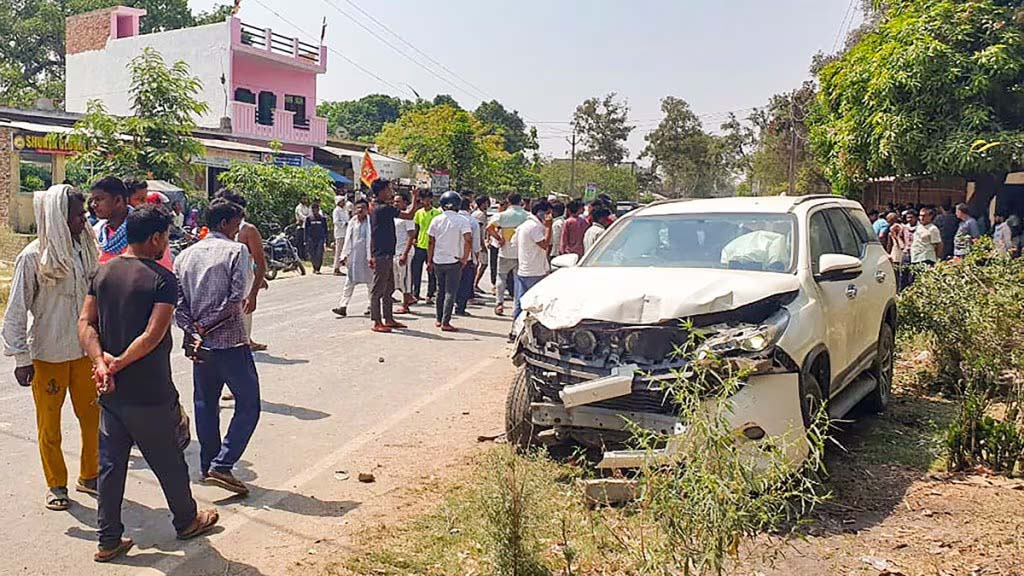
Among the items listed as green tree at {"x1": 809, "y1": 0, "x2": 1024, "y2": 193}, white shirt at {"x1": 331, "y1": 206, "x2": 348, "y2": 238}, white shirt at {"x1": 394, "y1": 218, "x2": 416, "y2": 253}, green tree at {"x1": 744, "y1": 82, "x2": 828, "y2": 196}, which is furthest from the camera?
green tree at {"x1": 744, "y1": 82, "x2": 828, "y2": 196}

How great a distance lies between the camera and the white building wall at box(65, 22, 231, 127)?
30672mm

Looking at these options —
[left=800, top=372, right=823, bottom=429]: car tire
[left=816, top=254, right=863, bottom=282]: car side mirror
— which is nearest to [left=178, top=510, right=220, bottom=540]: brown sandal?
[left=800, top=372, right=823, bottom=429]: car tire

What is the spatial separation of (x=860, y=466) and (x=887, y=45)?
12.9 m

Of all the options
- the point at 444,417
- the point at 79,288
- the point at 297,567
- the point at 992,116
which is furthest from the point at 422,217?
the point at 992,116

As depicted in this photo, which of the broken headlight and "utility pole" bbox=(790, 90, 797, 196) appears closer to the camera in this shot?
the broken headlight

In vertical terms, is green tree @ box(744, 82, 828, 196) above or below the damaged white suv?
above

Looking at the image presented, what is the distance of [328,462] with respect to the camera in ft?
20.3

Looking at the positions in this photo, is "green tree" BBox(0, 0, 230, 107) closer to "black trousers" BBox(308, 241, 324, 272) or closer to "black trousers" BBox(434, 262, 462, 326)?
"black trousers" BBox(308, 241, 324, 272)

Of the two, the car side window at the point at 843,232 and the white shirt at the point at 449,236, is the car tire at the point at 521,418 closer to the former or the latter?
the car side window at the point at 843,232

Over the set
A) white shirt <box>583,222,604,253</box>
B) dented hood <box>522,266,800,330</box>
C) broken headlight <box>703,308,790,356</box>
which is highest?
white shirt <box>583,222,604,253</box>

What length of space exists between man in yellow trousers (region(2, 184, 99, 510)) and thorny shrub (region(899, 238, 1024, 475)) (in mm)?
5565

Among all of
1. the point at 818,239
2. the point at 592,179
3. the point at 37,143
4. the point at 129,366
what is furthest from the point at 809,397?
the point at 592,179

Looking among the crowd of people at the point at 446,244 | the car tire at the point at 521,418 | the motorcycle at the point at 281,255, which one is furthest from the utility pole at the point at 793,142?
the car tire at the point at 521,418

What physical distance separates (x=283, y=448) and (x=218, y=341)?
1.34 meters
